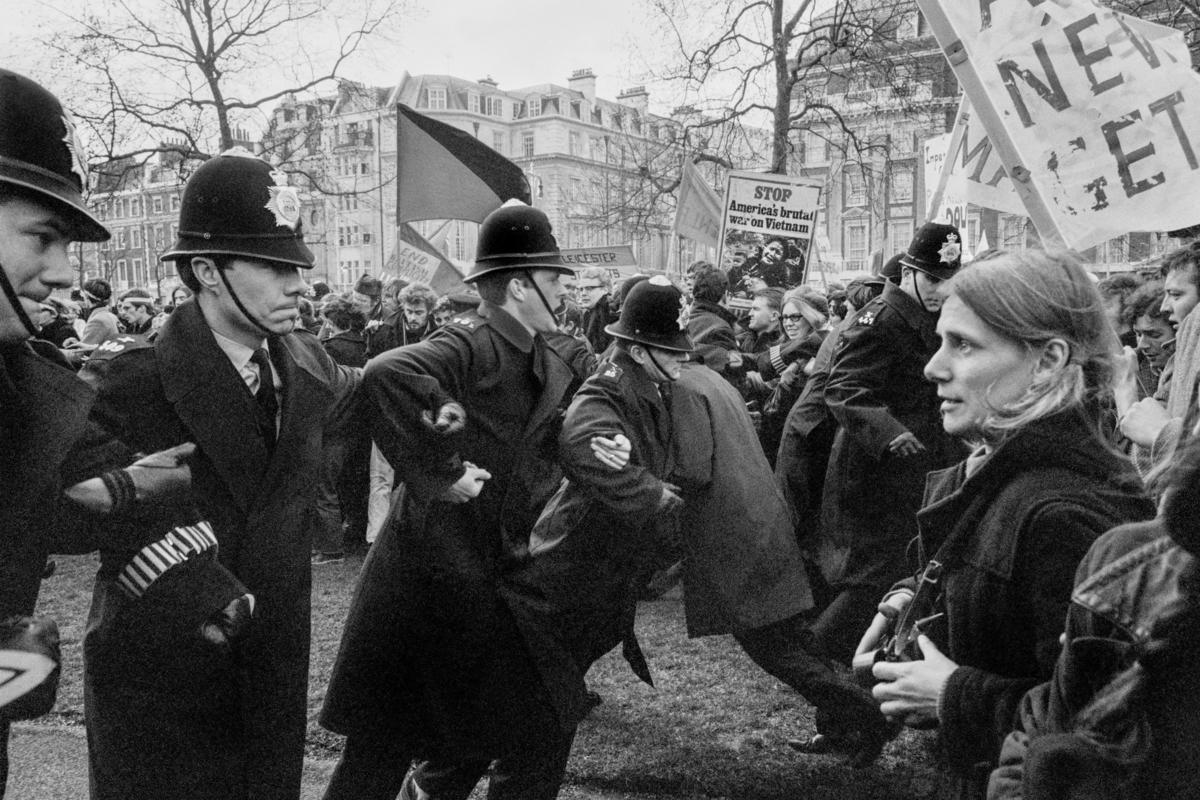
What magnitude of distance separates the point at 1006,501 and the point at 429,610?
2.07 meters

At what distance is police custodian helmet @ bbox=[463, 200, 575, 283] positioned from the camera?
13.2 ft

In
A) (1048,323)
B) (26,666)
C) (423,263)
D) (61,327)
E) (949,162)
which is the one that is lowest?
(26,666)

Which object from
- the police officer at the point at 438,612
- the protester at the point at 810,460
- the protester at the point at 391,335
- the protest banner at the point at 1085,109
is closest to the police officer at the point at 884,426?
the protester at the point at 810,460

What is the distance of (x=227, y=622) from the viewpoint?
8.91 feet

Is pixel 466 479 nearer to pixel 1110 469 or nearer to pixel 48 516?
pixel 48 516

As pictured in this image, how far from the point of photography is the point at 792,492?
637cm

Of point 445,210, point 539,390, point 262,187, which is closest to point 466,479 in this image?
point 539,390

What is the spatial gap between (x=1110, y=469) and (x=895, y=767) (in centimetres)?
303

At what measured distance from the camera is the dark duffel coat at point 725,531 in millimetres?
4668

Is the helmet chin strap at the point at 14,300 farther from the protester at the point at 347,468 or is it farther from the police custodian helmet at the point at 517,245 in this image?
the protester at the point at 347,468

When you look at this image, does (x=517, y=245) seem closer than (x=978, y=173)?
Yes

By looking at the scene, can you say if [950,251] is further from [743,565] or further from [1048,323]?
[1048,323]

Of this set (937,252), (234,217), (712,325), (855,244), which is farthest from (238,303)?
(855,244)

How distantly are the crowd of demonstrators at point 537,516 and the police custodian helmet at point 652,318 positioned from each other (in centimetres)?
1
